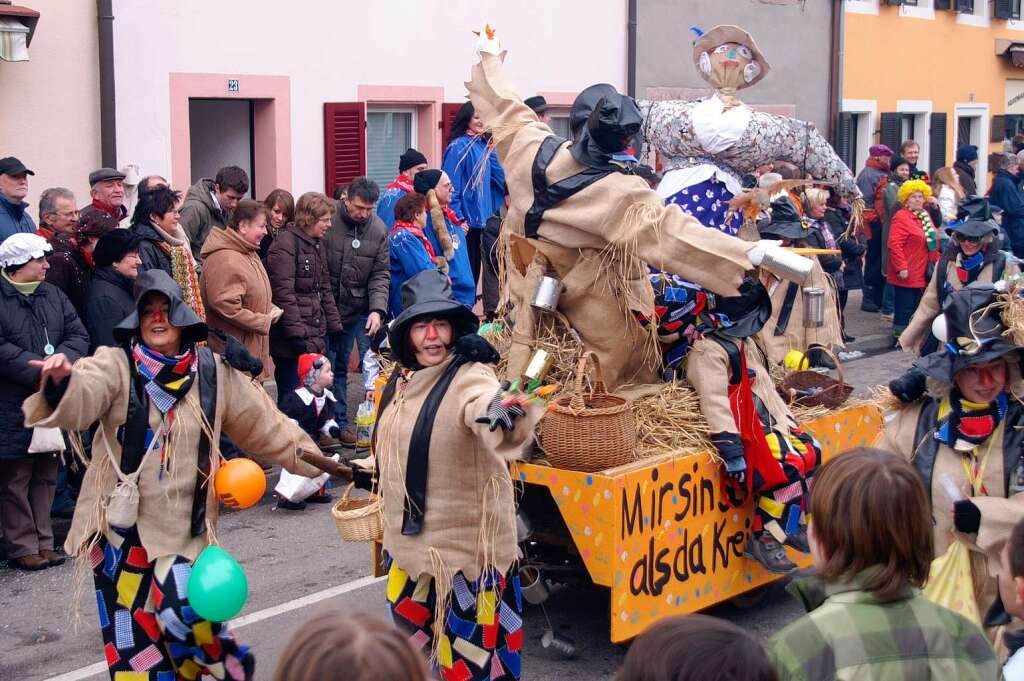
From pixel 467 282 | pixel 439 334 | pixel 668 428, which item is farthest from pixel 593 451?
pixel 467 282

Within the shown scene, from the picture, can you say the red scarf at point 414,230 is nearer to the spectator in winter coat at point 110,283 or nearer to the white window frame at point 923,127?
the spectator in winter coat at point 110,283

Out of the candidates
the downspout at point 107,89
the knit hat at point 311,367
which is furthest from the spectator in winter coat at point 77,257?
the downspout at point 107,89

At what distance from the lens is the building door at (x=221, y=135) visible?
12.6 m

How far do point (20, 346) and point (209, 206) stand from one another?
2.76m

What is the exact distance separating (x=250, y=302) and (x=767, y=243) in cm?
429

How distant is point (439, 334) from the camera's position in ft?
16.1

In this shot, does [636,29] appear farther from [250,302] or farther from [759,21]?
[250,302]

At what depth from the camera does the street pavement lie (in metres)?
6.12

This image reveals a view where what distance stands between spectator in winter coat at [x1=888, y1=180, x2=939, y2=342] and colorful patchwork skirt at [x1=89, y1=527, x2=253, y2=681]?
36.9ft

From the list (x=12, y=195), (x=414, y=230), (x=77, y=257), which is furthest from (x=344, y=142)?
(x=77, y=257)

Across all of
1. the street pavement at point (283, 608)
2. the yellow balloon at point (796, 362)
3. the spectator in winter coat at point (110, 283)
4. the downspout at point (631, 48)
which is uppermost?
the downspout at point (631, 48)

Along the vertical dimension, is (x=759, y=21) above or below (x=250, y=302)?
above

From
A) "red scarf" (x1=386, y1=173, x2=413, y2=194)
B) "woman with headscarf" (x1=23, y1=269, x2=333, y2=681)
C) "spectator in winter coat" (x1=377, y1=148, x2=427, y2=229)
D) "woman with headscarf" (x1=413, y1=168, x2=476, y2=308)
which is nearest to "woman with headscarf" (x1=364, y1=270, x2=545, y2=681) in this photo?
"woman with headscarf" (x1=23, y1=269, x2=333, y2=681)

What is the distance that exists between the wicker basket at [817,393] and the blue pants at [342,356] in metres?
3.87
